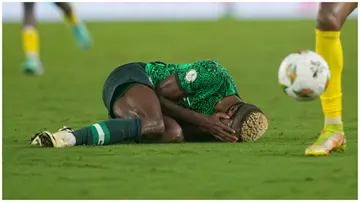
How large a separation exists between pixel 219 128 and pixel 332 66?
3.18 ft

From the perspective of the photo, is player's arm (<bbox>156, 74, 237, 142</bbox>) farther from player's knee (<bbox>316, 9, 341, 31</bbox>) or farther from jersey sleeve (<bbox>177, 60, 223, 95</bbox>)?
player's knee (<bbox>316, 9, 341, 31</bbox>)

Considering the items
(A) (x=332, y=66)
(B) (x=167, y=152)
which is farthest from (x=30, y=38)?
(A) (x=332, y=66)

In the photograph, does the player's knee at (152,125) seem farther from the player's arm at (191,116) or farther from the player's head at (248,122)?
the player's head at (248,122)

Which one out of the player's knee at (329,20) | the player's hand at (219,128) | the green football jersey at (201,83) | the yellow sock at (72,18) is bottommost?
the player's hand at (219,128)

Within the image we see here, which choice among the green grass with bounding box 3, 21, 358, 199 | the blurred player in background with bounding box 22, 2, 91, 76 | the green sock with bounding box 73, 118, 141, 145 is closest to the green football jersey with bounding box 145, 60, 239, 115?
the green grass with bounding box 3, 21, 358, 199

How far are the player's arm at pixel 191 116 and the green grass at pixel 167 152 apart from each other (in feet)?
0.50

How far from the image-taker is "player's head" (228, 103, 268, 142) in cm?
686

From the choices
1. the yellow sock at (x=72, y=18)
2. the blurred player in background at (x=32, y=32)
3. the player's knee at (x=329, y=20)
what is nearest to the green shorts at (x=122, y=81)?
the player's knee at (x=329, y=20)

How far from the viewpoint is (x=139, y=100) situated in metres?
6.88

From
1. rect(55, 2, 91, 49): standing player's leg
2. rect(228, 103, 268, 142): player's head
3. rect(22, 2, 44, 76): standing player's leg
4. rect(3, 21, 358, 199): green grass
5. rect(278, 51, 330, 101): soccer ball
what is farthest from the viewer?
rect(55, 2, 91, 49): standing player's leg

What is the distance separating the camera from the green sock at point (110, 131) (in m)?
6.73

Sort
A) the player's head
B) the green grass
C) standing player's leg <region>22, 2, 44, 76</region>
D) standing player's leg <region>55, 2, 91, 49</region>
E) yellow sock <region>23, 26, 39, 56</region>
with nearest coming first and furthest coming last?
the green grass → the player's head → standing player's leg <region>22, 2, 44, 76</region> → yellow sock <region>23, 26, 39, 56</region> → standing player's leg <region>55, 2, 91, 49</region>

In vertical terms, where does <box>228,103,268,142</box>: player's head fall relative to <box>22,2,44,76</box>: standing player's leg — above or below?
below

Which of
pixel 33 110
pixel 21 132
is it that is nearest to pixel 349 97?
pixel 33 110
